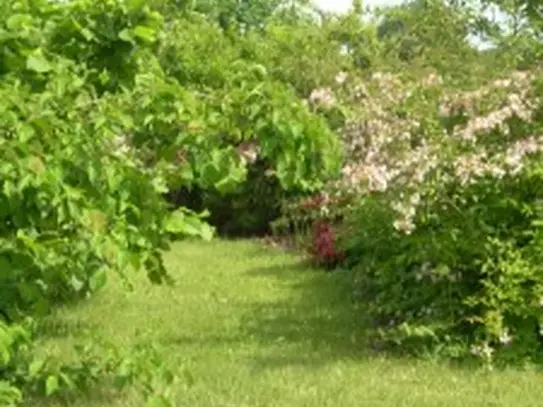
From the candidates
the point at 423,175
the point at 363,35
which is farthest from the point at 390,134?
the point at 363,35

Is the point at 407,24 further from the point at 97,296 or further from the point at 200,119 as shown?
the point at 200,119

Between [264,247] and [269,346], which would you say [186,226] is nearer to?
[269,346]

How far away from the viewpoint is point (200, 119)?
4.00 metres

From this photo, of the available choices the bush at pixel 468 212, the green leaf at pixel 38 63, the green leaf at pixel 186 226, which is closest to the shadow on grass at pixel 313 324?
the bush at pixel 468 212

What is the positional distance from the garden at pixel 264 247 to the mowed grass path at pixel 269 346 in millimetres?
31

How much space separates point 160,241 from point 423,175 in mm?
3509

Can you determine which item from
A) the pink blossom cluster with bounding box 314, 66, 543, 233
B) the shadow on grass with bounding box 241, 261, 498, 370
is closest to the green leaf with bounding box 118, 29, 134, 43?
the pink blossom cluster with bounding box 314, 66, 543, 233

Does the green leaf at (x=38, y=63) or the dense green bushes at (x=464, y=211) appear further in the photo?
the dense green bushes at (x=464, y=211)

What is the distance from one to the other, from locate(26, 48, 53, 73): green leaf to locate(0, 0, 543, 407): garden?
0.05 ft

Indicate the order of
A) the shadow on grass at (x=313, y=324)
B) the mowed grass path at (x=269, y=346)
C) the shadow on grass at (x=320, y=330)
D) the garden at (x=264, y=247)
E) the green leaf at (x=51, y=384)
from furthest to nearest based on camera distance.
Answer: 1. the shadow on grass at (x=313, y=324)
2. the shadow on grass at (x=320, y=330)
3. the mowed grass path at (x=269, y=346)
4. the green leaf at (x=51, y=384)
5. the garden at (x=264, y=247)

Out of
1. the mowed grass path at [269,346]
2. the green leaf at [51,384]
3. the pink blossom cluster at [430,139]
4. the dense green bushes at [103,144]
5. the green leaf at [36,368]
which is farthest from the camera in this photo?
the pink blossom cluster at [430,139]

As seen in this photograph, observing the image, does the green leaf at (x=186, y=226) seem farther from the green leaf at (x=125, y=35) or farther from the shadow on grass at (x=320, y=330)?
the shadow on grass at (x=320, y=330)

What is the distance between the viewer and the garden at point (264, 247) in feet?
13.0

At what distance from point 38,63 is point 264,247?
1309cm
